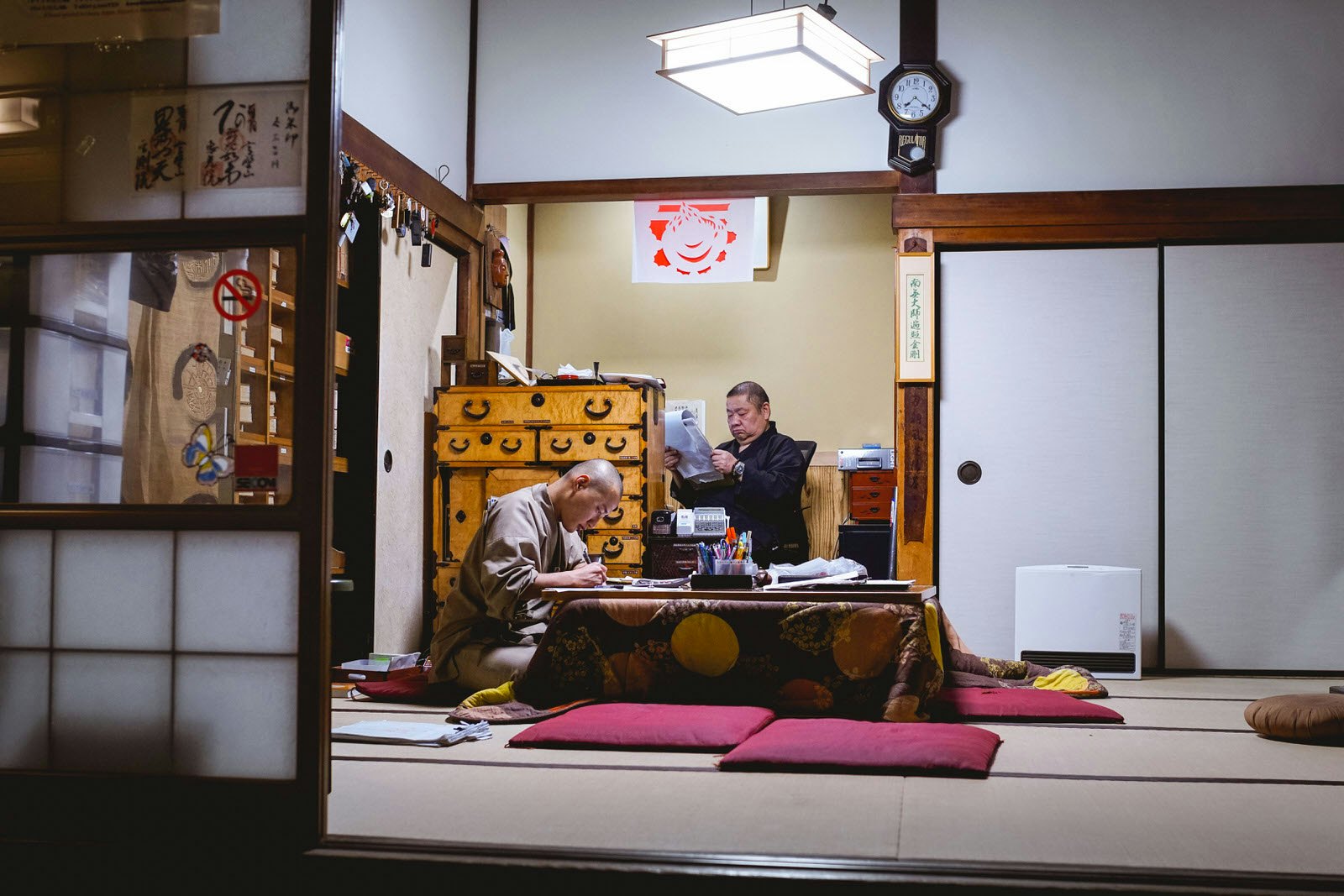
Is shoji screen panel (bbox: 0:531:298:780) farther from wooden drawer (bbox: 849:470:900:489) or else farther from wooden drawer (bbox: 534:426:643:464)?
wooden drawer (bbox: 849:470:900:489)

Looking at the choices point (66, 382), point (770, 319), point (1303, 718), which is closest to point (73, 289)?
point (66, 382)

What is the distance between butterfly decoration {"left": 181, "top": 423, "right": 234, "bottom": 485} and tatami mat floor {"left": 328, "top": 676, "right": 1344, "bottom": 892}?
73cm

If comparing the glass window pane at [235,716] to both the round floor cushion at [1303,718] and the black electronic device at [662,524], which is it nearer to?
the round floor cushion at [1303,718]

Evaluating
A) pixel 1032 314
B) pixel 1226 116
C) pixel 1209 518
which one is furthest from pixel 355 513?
pixel 1226 116

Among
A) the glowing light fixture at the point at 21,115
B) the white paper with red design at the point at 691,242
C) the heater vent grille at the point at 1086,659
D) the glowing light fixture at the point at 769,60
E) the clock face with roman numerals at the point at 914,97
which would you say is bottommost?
the heater vent grille at the point at 1086,659

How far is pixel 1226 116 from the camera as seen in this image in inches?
238

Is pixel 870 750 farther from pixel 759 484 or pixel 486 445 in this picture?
pixel 759 484

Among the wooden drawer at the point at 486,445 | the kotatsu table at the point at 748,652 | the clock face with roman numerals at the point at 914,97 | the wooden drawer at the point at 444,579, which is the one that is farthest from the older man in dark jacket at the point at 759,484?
the kotatsu table at the point at 748,652

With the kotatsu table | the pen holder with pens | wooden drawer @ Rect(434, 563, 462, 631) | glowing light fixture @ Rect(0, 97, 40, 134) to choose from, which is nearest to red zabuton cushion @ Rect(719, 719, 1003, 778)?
the kotatsu table

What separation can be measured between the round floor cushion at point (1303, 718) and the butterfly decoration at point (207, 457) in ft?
9.83

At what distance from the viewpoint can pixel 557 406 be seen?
596 cm

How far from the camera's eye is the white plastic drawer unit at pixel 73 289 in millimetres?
2555

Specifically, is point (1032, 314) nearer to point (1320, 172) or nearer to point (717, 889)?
point (1320, 172)

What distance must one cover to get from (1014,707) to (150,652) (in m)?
2.68
